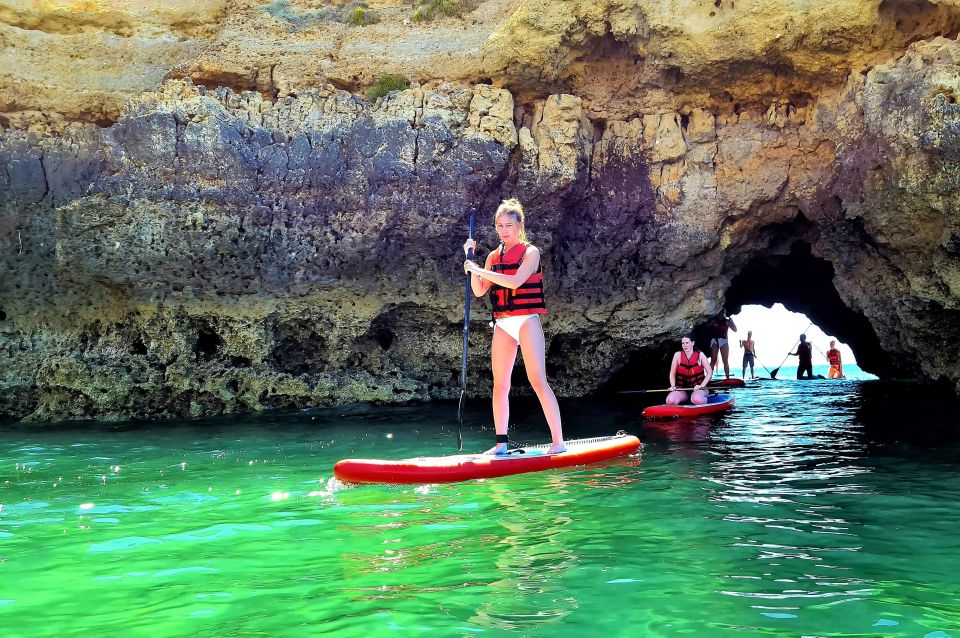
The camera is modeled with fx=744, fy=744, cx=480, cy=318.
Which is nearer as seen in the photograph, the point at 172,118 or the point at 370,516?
the point at 370,516

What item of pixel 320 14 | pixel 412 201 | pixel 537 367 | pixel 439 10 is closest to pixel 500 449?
pixel 537 367

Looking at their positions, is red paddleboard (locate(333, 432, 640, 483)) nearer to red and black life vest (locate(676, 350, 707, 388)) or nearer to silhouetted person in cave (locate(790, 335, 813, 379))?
red and black life vest (locate(676, 350, 707, 388))

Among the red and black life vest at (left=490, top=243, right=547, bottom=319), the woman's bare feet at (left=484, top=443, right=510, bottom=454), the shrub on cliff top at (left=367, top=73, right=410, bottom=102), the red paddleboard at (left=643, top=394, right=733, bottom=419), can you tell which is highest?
the shrub on cliff top at (left=367, top=73, right=410, bottom=102)

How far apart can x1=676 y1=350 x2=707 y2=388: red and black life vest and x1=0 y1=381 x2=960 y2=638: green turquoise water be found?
4.21 metres

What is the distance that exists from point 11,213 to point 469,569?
12.5 m

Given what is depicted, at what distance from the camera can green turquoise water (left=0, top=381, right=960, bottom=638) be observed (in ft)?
9.56

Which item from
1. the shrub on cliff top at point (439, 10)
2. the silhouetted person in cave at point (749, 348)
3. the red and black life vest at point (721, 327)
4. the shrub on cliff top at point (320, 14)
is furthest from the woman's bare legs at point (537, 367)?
the silhouetted person in cave at point (749, 348)

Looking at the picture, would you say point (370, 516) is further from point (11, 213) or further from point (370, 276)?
point (11, 213)

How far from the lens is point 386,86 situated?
13422mm

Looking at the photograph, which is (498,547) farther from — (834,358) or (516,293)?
(834,358)

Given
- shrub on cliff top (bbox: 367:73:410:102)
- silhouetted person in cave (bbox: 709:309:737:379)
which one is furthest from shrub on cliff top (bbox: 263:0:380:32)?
silhouetted person in cave (bbox: 709:309:737:379)

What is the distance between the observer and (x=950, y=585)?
3252mm

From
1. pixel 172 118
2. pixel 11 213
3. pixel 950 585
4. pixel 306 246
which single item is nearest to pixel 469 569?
pixel 950 585

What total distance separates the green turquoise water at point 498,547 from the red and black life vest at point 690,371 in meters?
4.21
